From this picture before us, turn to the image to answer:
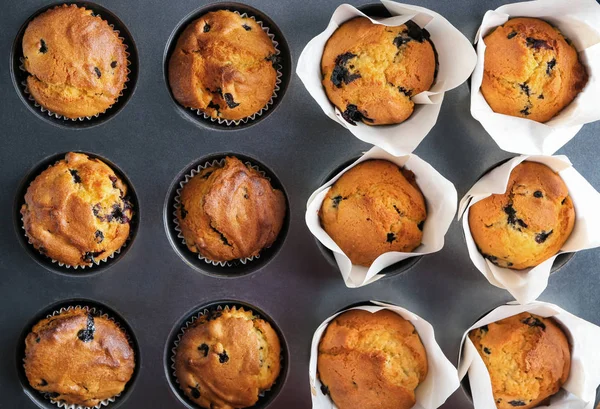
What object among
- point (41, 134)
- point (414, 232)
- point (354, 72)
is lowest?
point (414, 232)

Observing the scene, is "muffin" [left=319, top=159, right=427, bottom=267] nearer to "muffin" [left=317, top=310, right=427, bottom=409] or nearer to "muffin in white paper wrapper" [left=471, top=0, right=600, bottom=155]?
"muffin" [left=317, top=310, right=427, bottom=409]

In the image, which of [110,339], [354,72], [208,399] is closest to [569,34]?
[354,72]

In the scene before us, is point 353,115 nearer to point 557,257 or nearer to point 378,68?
point 378,68

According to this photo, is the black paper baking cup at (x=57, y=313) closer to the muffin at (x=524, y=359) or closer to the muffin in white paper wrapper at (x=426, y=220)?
the muffin in white paper wrapper at (x=426, y=220)

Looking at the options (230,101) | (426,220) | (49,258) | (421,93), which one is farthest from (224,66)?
(49,258)

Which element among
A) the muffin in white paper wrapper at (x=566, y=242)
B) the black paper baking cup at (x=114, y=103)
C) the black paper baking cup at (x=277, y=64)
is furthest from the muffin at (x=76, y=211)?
the muffin in white paper wrapper at (x=566, y=242)

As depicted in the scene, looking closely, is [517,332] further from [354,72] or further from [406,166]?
[354,72]
